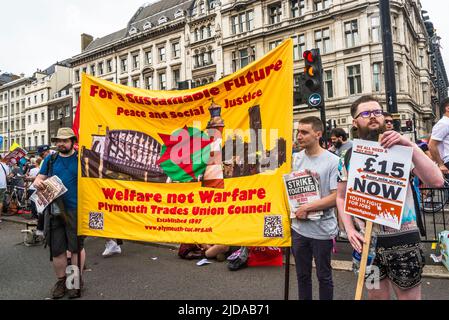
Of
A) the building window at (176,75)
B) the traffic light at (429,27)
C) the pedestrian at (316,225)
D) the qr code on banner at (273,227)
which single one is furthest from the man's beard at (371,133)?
the traffic light at (429,27)

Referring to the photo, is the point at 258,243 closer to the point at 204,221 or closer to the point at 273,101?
the point at 204,221

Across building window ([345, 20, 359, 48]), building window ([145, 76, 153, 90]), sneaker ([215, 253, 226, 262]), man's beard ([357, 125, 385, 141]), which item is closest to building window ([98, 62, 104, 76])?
building window ([145, 76, 153, 90])

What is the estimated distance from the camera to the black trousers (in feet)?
9.64

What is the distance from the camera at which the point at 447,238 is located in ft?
14.9

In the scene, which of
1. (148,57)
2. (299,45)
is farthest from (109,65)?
(299,45)

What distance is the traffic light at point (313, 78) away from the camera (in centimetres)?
677

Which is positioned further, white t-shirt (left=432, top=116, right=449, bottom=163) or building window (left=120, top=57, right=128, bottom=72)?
building window (left=120, top=57, right=128, bottom=72)

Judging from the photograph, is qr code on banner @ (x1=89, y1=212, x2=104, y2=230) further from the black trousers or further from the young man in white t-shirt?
the young man in white t-shirt

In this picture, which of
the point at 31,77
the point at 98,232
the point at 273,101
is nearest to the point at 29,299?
the point at 98,232

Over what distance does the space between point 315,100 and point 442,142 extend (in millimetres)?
2562

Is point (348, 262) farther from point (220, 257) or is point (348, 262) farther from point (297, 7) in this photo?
point (297, 7)

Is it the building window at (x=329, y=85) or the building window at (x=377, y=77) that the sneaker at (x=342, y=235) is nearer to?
the building window at (x=377, y=77)

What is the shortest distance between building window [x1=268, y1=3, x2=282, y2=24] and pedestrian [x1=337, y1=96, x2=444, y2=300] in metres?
33.2

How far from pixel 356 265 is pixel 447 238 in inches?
114
